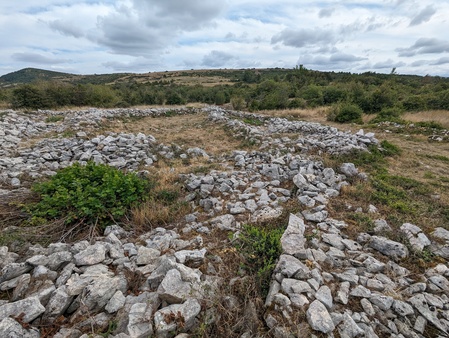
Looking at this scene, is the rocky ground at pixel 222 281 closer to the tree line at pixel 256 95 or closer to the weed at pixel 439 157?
the weed at pixel 439 157

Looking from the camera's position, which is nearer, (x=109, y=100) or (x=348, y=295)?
(x=348, y=295)

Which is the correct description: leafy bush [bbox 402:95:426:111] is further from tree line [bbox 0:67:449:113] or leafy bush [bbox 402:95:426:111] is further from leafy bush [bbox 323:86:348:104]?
leafy bush [bbox 323:86:348:104]

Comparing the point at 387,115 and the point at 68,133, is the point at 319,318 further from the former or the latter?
the point at 387,115

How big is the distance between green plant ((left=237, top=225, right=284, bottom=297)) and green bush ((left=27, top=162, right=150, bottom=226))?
2392mm

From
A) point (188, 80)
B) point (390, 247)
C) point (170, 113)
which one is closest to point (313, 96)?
point (170, 113)

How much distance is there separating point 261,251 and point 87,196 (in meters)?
3.26

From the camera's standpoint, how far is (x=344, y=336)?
84.8 inches

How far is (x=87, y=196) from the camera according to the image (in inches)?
169

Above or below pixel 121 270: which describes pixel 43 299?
above

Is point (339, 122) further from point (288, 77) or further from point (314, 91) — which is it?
point (288, 77)

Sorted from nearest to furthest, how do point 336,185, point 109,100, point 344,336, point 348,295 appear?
point 344,336 < point 348,295 < point 336,185 < point 109,100

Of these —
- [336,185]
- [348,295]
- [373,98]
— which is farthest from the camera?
[373,98]

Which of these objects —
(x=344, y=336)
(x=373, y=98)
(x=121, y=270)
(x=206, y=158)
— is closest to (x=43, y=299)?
(x=121, y=270)

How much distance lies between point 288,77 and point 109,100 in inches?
1147
